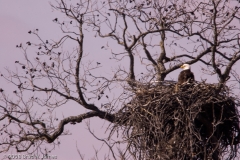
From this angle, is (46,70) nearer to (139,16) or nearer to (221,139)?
(139,16)

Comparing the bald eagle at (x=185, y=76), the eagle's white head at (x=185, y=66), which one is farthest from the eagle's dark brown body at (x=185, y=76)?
the eagle's white head at (x=185, y=66)

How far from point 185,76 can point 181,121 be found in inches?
66.0

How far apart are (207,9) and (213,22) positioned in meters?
0.77

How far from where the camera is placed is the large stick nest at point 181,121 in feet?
31.7

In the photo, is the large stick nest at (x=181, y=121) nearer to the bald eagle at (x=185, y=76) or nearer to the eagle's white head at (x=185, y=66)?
the bald eagle at (x=185, y=76)

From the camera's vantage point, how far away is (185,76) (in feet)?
37.0

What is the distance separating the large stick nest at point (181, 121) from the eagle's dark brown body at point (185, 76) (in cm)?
56

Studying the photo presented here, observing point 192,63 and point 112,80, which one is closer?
point 112,80

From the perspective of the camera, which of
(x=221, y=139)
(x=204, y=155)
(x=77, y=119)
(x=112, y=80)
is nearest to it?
(x=204, y=155)

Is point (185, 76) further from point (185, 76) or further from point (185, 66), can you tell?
point (185, 66)

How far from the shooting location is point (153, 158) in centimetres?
960

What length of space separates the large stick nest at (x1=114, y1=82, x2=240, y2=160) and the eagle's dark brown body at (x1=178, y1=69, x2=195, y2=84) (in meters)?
0.56

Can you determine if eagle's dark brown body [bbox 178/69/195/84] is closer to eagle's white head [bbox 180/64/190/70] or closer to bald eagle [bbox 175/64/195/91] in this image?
bald eagle [bbox 175/64/195/91]

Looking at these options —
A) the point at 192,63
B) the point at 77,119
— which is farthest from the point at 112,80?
the point at 192,63
